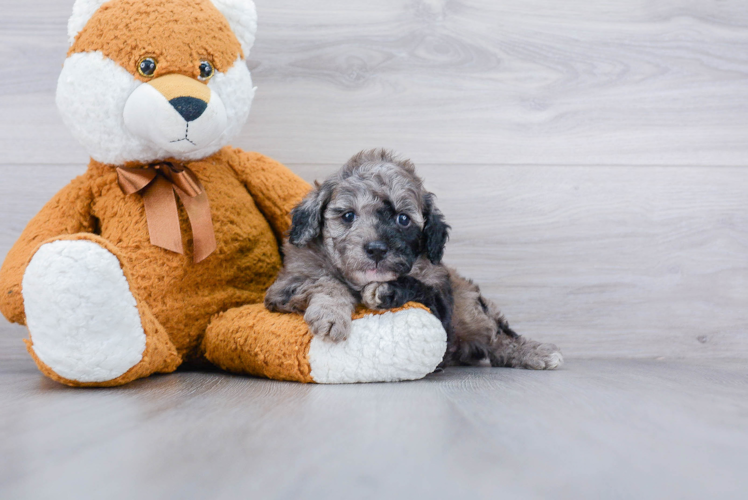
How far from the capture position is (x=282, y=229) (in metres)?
1.76

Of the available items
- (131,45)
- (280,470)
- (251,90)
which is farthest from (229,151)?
(280,470)

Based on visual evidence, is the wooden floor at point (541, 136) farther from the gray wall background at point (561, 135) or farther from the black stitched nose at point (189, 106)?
the black stitched nose at point (189, 106)

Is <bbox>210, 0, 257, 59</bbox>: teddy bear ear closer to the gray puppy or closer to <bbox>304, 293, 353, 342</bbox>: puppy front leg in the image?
the gray puppy

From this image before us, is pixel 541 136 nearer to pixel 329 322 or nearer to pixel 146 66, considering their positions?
pixel 329 322

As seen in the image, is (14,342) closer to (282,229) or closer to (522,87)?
(282,229)

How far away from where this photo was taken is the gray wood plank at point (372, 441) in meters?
0.75

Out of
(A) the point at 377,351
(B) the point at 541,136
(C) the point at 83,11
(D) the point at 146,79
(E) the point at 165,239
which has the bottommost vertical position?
(A) the point at 377,351

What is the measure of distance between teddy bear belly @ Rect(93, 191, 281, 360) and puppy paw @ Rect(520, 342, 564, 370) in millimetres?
755

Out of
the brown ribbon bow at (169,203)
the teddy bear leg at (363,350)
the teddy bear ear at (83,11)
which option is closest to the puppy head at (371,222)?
the teddy bear leg at (363,350)

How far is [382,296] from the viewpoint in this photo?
137 centimetres

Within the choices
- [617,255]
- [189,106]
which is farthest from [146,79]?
[617,255]

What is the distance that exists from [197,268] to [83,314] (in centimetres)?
38

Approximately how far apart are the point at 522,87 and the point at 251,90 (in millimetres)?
961

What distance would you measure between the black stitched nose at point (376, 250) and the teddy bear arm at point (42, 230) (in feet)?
2.33
